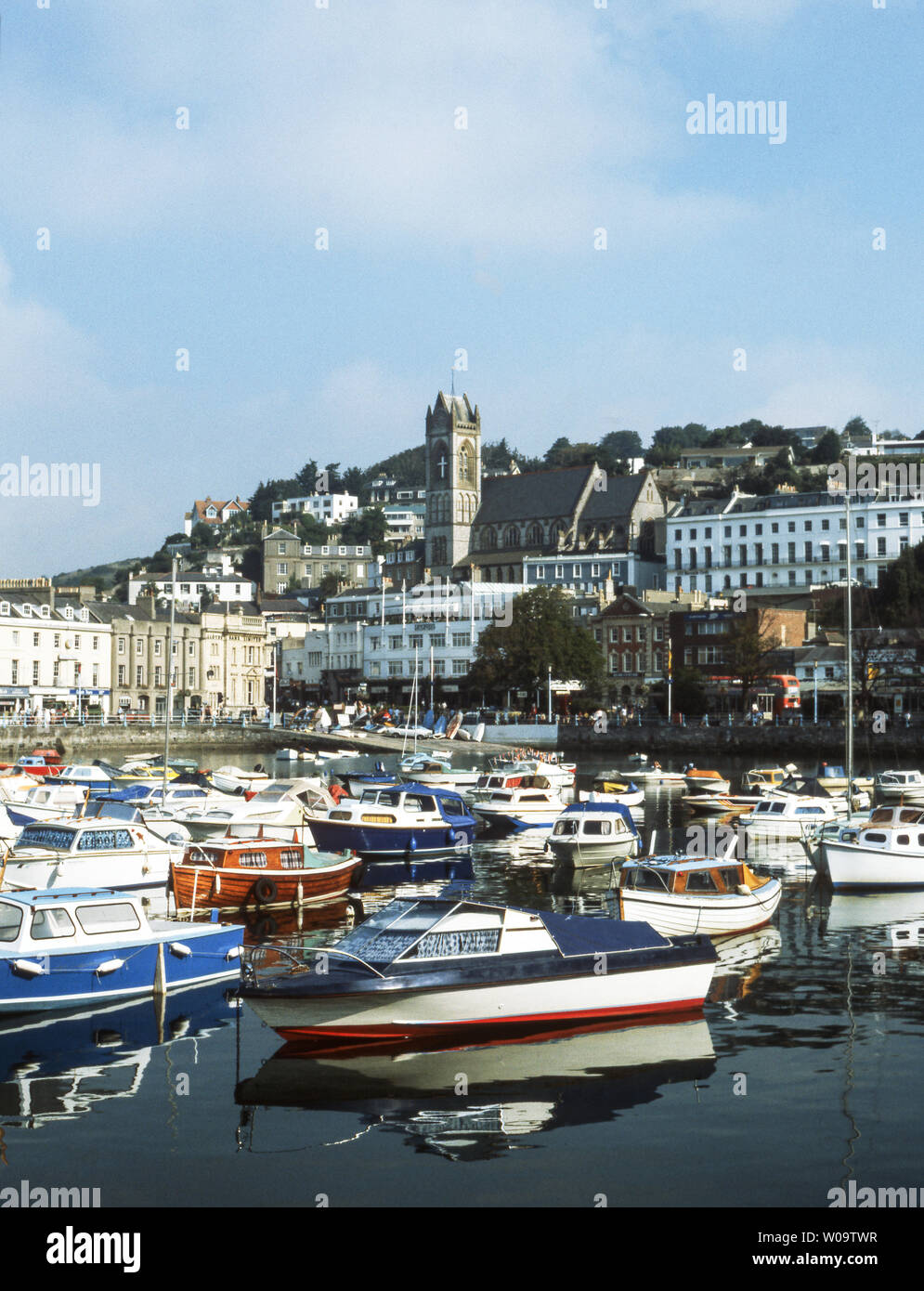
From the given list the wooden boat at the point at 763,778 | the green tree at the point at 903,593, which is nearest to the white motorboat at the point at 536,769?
the wooden boat at the point at 763,778

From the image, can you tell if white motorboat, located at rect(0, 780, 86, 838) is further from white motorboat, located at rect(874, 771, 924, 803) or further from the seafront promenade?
the seafront promenade

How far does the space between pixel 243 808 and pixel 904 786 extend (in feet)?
126

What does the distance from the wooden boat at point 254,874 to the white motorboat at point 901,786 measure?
3866cm

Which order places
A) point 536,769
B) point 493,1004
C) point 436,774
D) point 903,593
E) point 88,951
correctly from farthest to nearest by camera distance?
point 903,593, point 536,769, point 436,774, point 88,951, point 493,1004

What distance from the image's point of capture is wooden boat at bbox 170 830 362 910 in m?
32.7

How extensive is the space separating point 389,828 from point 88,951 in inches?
836

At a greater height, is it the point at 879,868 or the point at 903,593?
the point at 903,593

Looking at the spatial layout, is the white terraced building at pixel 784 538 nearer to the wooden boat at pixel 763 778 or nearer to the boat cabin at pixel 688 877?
the wooden boat at pixel 763 778

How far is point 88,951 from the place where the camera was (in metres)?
23.3

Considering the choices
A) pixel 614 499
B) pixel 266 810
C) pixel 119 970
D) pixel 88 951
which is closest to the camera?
pixel 88 951

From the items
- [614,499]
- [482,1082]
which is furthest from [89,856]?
[614,499]

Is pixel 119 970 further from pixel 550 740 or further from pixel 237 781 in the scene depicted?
pixel 550 740
